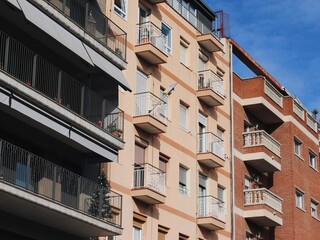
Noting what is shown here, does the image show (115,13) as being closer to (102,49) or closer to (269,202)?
(102,49)

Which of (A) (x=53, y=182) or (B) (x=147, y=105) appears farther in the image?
(B) (x=147, y=105)

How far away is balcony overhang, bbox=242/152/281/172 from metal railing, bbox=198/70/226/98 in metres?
4.17

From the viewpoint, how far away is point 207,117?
38625mm

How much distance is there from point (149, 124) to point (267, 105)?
12.6 meters

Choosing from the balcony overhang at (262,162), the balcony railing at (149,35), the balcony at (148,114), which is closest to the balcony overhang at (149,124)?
the balcony at (148,114)

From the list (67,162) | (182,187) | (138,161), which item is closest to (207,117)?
(182,187)

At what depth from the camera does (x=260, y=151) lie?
136ft

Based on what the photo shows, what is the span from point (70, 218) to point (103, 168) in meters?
4.75

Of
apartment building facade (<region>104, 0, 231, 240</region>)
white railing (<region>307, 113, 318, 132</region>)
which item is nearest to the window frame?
white railing (<region>307, 113, 318, 132</region>)

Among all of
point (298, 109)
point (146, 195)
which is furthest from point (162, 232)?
point (298, 109)

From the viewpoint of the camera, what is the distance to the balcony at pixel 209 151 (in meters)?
36.6

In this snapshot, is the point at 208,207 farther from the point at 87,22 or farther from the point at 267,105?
the point at 87,22

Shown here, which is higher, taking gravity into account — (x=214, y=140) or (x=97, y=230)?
(x=214, y=140)

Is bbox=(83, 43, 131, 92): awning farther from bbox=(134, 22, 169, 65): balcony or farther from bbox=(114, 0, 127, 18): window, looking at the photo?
bbox=(114, 0, 127, 18): window
